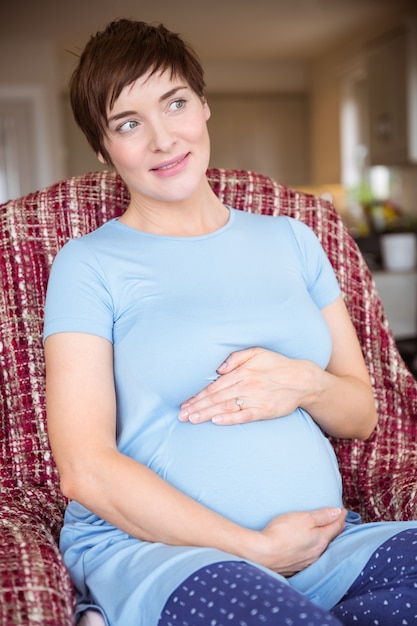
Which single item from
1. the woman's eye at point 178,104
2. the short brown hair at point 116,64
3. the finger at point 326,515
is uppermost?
the short brown hair at point 116,64

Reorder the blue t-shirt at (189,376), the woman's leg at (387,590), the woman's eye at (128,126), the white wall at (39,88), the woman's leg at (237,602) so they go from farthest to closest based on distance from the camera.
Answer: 1. the white wall at (39,88)
2. the woman's eye at (128,126)
3. the blue t-shirt at (189,376)
4. the woman's leg at (387,590)
5. the woman's leg at (237,602)

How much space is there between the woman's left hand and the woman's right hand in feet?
0.51

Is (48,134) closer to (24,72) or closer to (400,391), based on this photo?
(24,72)

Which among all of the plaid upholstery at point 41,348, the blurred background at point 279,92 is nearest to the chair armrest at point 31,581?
the plaid upholstery at point 41,348

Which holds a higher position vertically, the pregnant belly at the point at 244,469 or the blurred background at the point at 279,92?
the blurred background at the point at 279,92

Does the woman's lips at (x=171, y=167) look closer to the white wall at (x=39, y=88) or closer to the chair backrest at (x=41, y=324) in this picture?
the chair backrest at (x=41, y=324)

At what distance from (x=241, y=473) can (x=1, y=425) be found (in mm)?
475

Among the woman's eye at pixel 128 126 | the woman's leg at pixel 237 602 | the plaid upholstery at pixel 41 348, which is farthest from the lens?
the plaid upholstery at pixel 41 348

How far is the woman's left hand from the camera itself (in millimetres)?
1150

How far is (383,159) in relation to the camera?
6191mm

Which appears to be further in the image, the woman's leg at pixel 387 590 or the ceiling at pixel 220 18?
the ceiling at pixel 220 18

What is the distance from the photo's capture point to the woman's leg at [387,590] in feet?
3.24

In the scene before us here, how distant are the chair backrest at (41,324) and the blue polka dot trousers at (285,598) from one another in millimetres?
266

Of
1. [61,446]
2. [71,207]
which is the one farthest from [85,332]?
[71,207]
